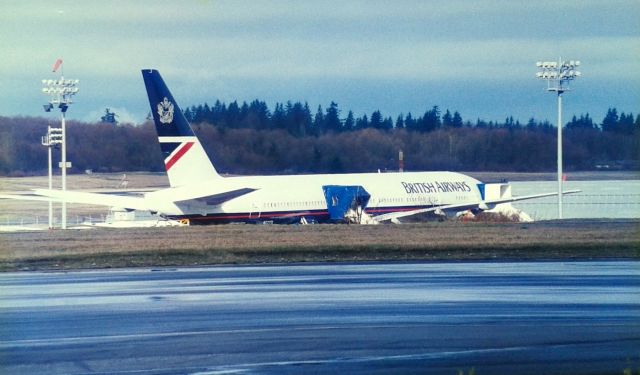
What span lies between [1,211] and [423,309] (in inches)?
2459

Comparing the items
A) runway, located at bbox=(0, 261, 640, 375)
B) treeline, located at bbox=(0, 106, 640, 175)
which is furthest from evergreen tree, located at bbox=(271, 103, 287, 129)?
runway, located at bbox=(0, 261, 640, 375)

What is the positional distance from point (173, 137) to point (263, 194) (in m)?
5.14

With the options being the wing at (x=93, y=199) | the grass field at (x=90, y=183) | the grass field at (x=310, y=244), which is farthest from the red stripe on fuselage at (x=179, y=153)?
the grass field at (x=90, y=183)

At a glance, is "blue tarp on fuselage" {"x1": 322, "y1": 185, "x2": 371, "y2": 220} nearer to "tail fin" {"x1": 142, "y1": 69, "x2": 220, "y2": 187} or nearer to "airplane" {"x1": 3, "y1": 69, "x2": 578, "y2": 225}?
"airplane" {"x1": 3, "y1": 69, "x2": 578, "y2": 225}

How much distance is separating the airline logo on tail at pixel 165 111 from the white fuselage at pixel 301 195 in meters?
3.14

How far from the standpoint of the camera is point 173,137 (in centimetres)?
4722

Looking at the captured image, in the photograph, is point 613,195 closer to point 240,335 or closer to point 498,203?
point 498,203

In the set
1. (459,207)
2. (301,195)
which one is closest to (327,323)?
(301,195)

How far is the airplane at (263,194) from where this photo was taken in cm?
4719

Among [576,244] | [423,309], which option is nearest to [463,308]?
[423,309]

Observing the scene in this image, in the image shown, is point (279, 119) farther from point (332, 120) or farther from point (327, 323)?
point (327, 323)

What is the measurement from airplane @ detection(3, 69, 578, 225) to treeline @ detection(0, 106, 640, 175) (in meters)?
4.05

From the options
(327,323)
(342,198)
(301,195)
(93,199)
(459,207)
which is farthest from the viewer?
(459,207)

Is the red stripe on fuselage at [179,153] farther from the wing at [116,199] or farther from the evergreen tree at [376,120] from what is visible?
the evergreen tree at [376,120]
